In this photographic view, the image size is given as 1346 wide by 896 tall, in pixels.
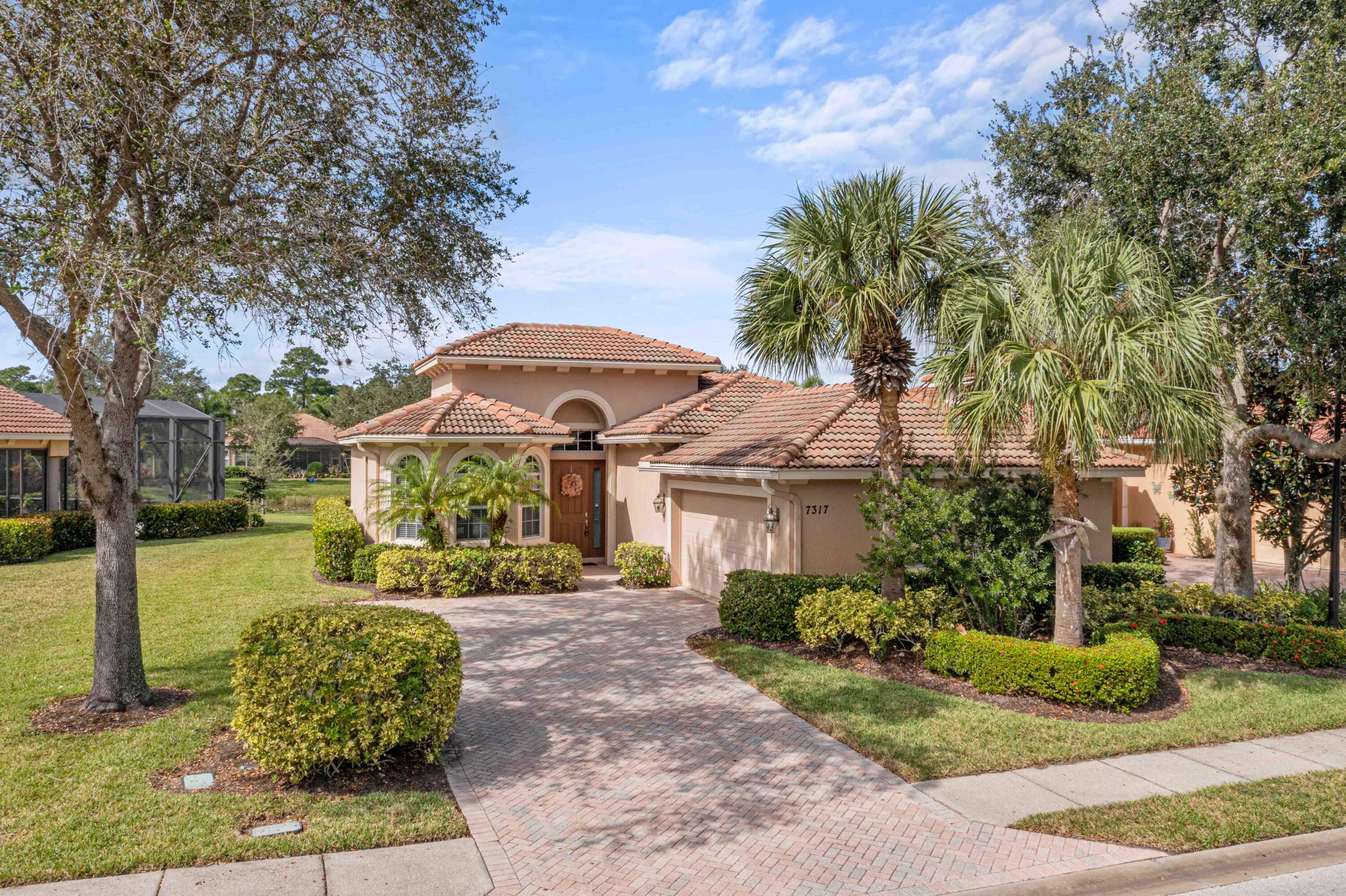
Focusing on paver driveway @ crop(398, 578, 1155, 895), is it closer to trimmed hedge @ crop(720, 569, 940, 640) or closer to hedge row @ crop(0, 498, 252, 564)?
trimmed hedge @ crop(720, 569, 940, 640)

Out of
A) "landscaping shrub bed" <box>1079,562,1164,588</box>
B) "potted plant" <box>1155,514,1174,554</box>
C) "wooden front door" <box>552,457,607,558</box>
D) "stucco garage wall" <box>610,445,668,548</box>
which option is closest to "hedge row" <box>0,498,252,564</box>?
"wooden front door" <box>552,457,607,558</box>

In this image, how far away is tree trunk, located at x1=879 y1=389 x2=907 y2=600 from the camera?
37.4 feet

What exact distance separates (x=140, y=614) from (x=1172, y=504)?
26.5m

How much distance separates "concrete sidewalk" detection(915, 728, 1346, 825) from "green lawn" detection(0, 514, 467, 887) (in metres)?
4.34

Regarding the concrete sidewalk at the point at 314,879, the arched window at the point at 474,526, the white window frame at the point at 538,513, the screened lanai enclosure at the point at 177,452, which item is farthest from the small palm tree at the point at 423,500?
the screened lanai enclosure at the point at 177,452

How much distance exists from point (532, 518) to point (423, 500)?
324cm

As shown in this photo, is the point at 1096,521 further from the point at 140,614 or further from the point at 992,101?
the point at 140,614

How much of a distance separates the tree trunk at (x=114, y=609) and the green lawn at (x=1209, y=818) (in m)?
8.87

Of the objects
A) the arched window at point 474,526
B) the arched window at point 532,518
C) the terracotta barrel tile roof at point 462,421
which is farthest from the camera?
the arched window at point 532,518

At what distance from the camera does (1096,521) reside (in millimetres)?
16250

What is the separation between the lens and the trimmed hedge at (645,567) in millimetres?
17500

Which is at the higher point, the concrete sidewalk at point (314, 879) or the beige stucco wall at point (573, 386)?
the beige stucco wall at point (573, 386)

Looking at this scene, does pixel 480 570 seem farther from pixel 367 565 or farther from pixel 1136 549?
pixel 1136 549

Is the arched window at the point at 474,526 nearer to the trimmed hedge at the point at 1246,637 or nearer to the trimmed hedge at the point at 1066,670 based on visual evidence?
the trimmed hedge at the point at 1066,670
